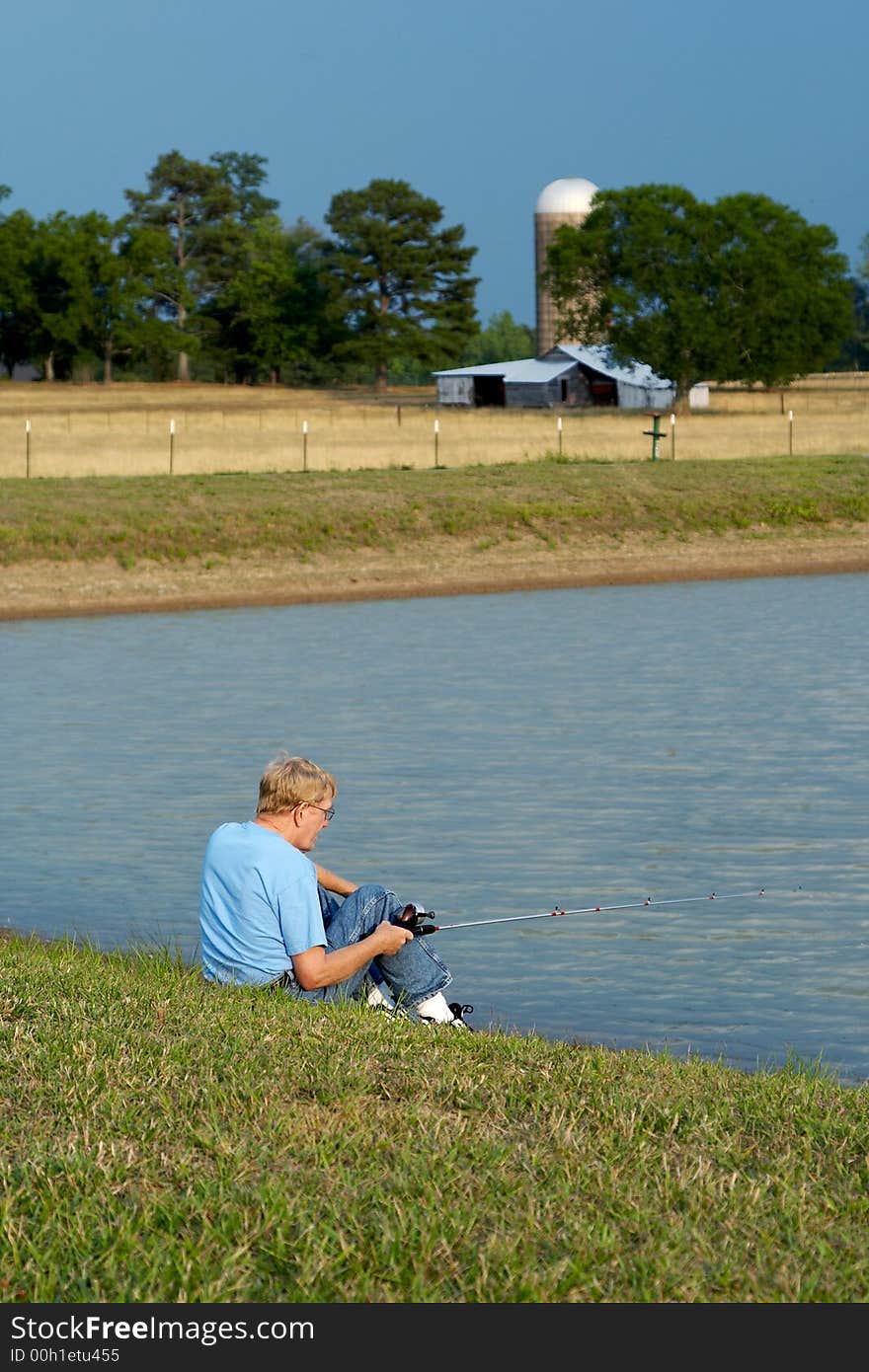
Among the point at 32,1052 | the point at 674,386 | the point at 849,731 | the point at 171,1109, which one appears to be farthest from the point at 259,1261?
the point at 674,386

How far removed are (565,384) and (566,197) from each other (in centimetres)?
2393

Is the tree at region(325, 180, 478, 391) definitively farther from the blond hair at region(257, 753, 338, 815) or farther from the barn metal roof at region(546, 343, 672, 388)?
the blond hair at region(257, 753, 338, 815)

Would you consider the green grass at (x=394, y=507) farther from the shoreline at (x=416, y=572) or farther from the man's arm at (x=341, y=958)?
the man's arm at (x=341, y=958)

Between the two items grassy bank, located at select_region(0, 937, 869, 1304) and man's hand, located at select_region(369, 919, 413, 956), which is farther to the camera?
man's hand, located at select_region(369, 919, 413, 956)

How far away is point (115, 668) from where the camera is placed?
20906 mm

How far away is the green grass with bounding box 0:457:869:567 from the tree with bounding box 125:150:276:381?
6432cm

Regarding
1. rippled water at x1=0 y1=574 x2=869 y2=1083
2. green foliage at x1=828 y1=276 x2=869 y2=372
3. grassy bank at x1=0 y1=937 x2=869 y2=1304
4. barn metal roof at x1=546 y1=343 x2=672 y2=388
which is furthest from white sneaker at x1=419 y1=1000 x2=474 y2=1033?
green foliage at x1=828 y1=276 x2=869 y2=372

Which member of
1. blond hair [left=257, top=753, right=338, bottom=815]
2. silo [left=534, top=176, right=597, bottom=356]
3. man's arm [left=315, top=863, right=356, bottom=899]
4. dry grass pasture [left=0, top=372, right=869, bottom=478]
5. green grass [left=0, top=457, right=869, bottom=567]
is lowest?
man's arm [left=315, top=863, right=356, bottom=899]

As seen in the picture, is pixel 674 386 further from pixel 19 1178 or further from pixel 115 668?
pixel 19 1178

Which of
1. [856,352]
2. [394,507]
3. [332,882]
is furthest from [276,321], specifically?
[332,882]

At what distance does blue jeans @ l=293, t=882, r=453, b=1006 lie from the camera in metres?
7.54

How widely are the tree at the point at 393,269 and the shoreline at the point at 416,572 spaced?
6749 cm

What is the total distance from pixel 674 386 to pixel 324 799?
76.5 metres

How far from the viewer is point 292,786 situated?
283 inches
